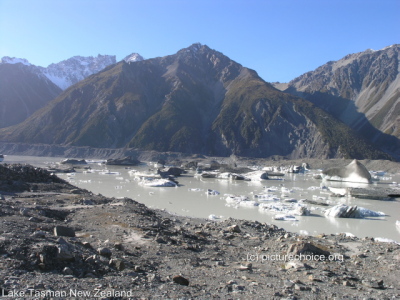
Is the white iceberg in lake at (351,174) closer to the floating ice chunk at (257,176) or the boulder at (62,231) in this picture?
the floating ice chunk at (257,176)

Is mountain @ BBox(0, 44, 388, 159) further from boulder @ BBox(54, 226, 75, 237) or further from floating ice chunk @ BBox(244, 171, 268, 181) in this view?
boulder @ BBox(54, 226, 75, 237)

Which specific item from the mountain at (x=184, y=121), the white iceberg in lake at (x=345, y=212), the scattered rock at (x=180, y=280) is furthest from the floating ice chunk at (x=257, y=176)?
the mountain at (x=184, y=121)

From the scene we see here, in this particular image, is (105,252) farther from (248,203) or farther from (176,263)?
(248,203)

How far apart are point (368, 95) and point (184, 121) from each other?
334 ft

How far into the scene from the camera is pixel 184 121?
12344 cm

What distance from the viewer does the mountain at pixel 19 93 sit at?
157m

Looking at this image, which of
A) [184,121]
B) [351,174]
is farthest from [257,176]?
[184,121]

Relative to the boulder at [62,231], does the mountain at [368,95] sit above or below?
above

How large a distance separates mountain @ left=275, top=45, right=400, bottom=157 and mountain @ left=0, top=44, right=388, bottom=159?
31402mm

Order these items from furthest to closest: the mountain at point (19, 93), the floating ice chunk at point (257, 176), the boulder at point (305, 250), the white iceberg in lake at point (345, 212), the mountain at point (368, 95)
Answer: the mountain at point (19, 93)
the mountain at point (368, 95)
the floating ice chunk at point (257, 176)
the white iceberg in lake at point (345, 212)
the boulder at point (305, 250)

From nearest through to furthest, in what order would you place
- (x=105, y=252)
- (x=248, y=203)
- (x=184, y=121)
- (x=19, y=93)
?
(x=105, y=252) < (x=248, y=203) < (x=184, y=121) < (x=19, y=93)

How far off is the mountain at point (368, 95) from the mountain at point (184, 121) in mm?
31402

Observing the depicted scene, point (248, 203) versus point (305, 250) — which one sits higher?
point (305, 250)

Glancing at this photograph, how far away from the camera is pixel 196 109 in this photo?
443 feet
